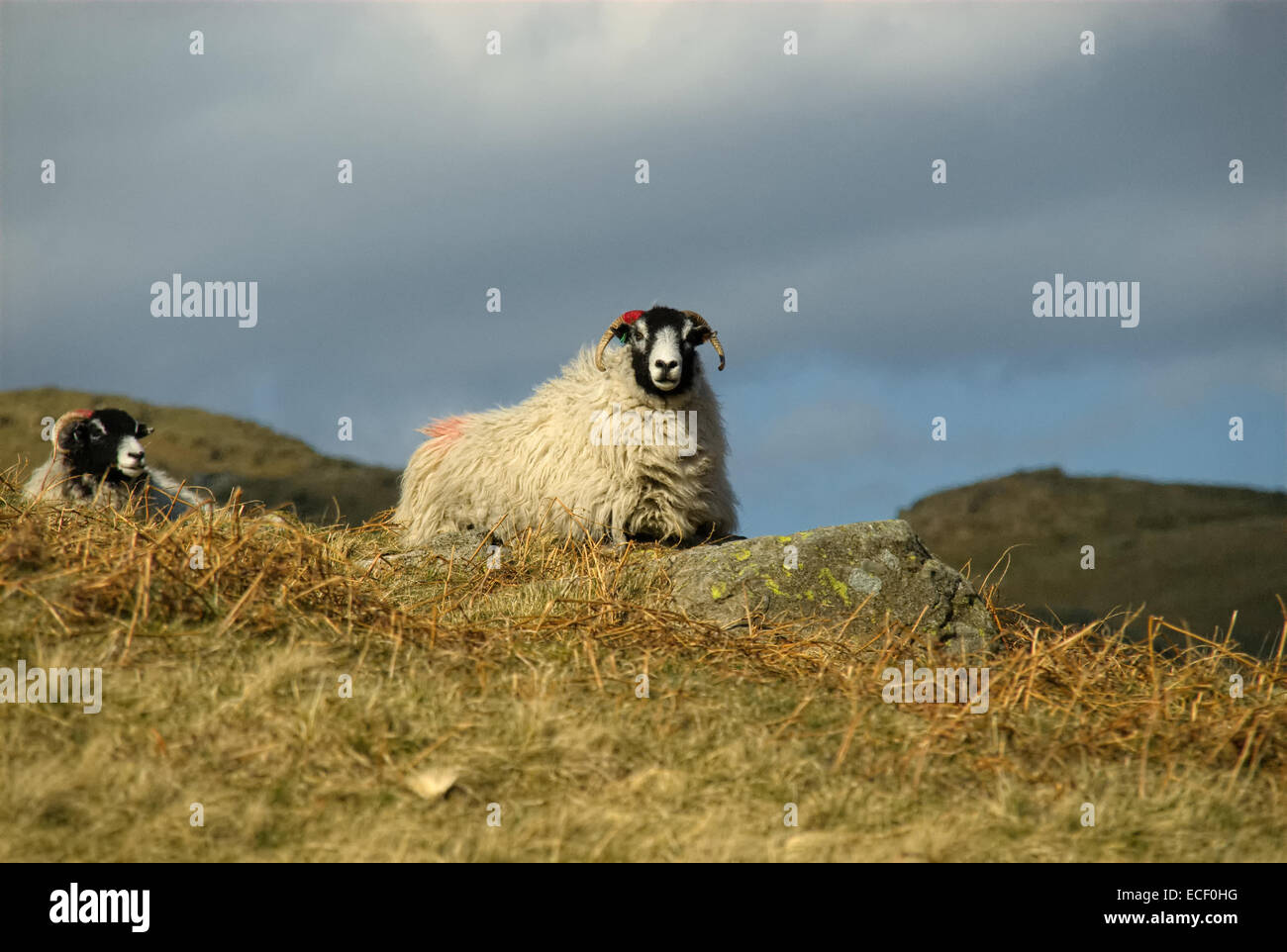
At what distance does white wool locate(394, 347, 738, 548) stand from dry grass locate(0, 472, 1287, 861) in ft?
8.66

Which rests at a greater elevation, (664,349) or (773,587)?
(664,349)

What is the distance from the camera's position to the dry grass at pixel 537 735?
4.95 m

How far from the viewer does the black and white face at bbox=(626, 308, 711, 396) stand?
1002 centimetres

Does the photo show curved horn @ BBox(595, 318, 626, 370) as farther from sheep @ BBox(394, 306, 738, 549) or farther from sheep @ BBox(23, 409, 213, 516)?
sheep @ BBox(23, 409, 213, 516)

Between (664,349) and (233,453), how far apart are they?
25.0 metres

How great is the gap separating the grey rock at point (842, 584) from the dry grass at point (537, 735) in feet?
1.17

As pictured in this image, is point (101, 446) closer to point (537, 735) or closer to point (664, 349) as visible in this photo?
point (664, 349)

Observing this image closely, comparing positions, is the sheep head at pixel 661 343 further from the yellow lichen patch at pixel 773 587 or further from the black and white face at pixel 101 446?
the black and white face at pixel 101 446

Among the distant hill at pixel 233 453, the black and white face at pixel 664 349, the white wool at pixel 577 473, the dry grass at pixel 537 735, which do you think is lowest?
the dry grass at pixel 537 735

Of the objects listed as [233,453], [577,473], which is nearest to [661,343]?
[577,473]

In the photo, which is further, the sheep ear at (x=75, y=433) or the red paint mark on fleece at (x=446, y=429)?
the red paint mark on fleece at (x=446, y=429)

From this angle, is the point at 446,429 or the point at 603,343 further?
the point at 446,429

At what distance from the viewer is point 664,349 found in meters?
10.0

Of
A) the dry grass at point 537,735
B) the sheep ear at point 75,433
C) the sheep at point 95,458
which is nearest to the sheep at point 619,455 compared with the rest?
the dry grass at point 537,735
